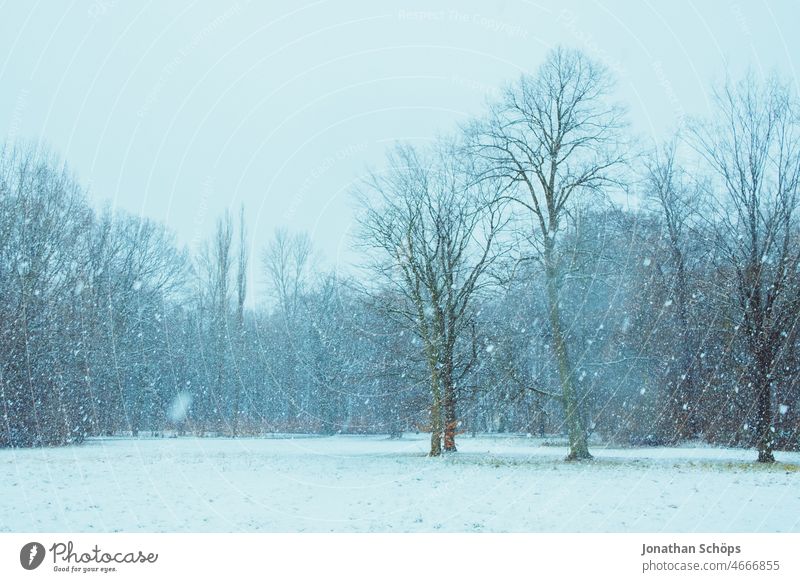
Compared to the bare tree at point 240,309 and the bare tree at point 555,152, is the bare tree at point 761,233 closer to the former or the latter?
the bare tree at point 555,152

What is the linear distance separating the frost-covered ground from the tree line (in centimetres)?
569

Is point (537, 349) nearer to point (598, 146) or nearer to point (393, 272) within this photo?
point (393, 272)

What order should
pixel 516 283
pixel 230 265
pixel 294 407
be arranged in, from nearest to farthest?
pixel 516 283 < pixel 230 265 < pixel 294 407

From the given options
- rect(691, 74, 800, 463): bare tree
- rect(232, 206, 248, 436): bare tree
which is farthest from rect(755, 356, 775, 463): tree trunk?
rect(232, 206, 248, 436): bare tree

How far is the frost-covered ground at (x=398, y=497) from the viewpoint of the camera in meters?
9.98

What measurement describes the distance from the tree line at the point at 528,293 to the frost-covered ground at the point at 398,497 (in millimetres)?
5690

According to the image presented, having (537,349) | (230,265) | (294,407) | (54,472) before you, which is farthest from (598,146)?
(294,407)

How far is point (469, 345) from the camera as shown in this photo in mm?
26328

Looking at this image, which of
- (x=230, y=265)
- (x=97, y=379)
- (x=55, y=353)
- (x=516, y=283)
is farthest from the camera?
(x=230, y=265)

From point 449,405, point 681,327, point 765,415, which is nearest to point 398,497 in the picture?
point 449,405

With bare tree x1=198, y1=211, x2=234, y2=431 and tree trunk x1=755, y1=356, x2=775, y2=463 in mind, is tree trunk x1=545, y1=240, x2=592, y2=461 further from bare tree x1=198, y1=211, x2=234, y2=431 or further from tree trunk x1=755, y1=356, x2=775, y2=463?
bare tree x1=198, y1=211, x2=234, y2=431

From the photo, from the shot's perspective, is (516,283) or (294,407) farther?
(294,407)

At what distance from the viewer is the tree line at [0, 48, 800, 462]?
68.5 ft
